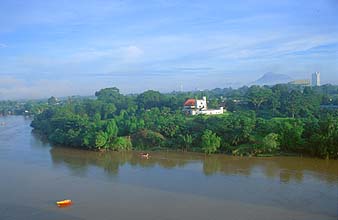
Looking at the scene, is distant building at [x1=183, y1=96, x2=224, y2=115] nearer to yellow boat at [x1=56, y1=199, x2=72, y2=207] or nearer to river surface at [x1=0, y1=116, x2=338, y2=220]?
river surface at [x1=0, y1=116, x2=338, y2=220]

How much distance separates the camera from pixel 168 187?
8586 mm

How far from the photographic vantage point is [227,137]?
12508 millimetres

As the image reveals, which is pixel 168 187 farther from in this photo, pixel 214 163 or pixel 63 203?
pixel 214 163

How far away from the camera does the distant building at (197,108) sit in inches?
776

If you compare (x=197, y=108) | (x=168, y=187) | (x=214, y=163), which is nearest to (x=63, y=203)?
(x=168, y=187)

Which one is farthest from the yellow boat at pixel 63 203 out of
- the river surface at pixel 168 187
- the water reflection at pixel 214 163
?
the water reflection at pixel 214 163

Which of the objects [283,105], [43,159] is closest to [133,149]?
[43,159]

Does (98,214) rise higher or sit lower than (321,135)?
lower

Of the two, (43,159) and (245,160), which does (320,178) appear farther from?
(43,159)

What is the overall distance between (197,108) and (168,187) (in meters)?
12.7

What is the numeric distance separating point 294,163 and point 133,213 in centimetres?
543

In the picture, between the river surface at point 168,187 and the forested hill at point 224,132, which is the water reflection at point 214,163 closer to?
the river surface at point 168,187

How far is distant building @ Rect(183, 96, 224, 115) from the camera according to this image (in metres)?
19.7

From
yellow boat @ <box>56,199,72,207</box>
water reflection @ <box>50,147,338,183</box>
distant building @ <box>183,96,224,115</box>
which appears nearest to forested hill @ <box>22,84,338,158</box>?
water reflection @ <box>50,147,338,183</box>
